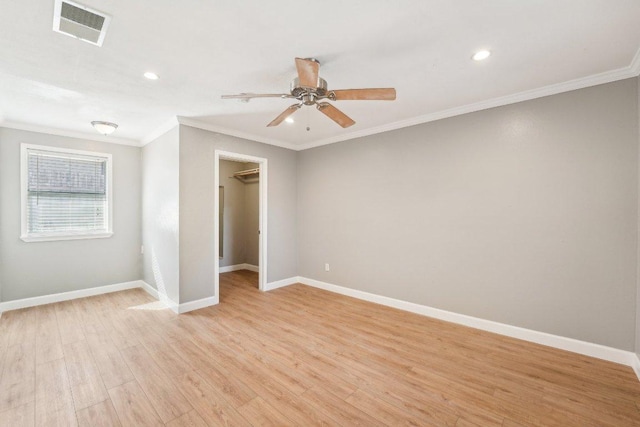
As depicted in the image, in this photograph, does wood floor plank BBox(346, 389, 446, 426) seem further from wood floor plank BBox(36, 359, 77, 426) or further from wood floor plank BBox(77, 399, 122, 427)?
wood floor plank BBox(36, 359, 77, 426)

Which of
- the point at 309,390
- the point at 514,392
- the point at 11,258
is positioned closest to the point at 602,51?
the point at 514,392

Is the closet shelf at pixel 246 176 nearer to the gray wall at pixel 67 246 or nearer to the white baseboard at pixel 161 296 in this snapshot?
the gray wall at pixel 67 246

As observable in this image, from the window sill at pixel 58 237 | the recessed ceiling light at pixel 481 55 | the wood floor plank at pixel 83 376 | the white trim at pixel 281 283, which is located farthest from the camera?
the white trim at pixel 281 283

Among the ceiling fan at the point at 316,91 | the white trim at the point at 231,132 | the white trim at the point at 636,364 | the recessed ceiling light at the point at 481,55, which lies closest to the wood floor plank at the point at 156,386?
the ceiling fan at the point at 316,91

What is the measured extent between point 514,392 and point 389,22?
285 cm

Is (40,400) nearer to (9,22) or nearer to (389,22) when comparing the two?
(9,22)

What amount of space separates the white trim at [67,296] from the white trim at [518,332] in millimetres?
3998

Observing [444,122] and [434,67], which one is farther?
[444,122]

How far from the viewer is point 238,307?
3.84 m

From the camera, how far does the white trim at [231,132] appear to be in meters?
3.65

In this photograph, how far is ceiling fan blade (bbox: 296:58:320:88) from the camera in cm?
180

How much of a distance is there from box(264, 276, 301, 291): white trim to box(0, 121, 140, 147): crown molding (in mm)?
3458

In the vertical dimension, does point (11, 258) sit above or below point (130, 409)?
above

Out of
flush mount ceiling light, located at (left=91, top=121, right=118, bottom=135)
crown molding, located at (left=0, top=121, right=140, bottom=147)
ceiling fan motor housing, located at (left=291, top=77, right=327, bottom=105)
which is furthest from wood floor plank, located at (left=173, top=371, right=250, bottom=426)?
crown molding, located at (left=0, top=121, right=140, bottom=147)
